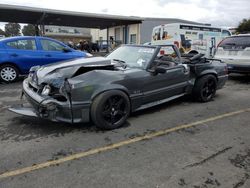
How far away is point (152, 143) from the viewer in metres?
3.77

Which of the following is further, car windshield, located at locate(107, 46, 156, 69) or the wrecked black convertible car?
car windshield, located at locate(107, 46, 156, 69)

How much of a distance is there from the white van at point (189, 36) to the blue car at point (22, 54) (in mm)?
7209

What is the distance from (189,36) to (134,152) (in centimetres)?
1183

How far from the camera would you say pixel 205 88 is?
6.12 m

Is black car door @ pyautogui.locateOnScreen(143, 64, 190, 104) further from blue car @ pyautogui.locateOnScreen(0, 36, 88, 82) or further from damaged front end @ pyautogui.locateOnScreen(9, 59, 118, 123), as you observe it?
blue car @ pyautogui.locateOnScreen(0, 36, 88, 82)

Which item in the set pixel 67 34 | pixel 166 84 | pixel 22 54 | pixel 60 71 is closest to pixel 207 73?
pixel 166 84

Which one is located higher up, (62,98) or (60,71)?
(60,71)

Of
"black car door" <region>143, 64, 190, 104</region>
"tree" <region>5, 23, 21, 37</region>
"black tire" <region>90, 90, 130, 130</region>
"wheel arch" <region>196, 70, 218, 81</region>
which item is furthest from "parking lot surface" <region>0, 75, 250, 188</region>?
"tree" <region>5, 23, 21, 37</region>

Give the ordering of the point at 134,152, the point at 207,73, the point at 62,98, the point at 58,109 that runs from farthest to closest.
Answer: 1. the point at 207,73
2. the point at 62,98
3. the point at 58,109
4. the point at 134,152

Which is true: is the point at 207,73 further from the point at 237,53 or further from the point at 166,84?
the point at 237,53

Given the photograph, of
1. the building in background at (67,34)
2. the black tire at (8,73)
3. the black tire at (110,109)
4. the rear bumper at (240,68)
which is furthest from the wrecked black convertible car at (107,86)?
the building in background at (67,34)

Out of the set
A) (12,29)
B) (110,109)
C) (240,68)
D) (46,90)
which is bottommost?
(110,109)

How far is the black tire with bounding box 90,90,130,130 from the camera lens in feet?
13.1

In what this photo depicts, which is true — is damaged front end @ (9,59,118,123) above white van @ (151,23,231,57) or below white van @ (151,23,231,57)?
below
